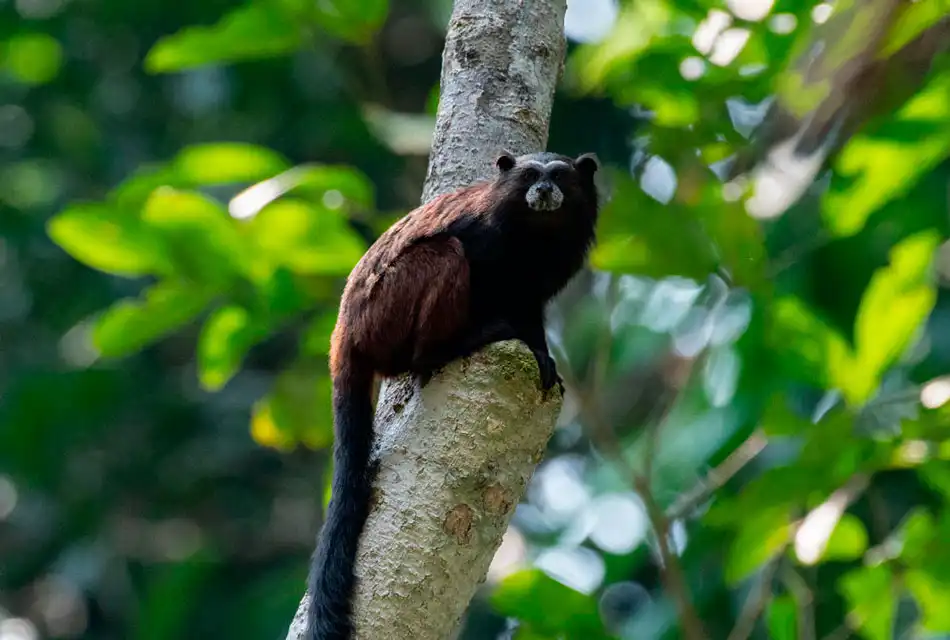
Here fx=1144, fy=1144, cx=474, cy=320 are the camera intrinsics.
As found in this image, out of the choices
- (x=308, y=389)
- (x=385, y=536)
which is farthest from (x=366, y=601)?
(x=308, y=389)

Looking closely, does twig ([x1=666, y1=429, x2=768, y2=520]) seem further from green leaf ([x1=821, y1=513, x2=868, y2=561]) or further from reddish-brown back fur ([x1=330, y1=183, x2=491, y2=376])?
reddish-brown back fur ([x1=330, y1=183, x2=491, y2=376])

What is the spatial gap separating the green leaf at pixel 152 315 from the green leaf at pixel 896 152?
1.97 meters

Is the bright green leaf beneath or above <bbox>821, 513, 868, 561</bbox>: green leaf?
above

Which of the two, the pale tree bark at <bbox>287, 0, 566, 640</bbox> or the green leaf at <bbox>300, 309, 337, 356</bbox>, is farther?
the green leaf at <bbox>300, 309, 337, 356</bbox>

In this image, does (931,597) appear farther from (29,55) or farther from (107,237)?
(29,55)

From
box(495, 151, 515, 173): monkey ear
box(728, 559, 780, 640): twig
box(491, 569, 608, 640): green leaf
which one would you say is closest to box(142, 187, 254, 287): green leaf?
box(495, 151, 515, 173): monkey ear

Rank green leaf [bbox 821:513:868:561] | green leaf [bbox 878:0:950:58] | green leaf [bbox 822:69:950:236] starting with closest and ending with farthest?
green leaf [bbox 878:0:950:58] → green leaf [bbox 822:69:950:236] → green leaf [bbox 821:513:868:561]

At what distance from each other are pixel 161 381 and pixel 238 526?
1056mm

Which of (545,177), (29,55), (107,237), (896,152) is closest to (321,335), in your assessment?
(107,237)

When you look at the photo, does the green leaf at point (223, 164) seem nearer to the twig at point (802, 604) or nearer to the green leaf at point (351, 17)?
the green leaf at point (351, 17)

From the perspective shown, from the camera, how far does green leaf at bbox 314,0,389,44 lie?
3.60 meters

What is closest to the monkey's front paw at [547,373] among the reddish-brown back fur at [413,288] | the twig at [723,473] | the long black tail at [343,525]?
the reddish-brown back fur at [413,288]

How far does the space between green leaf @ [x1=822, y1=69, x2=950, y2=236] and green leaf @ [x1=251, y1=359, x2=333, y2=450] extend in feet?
5.86

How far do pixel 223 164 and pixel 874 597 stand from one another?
7.62 ft
